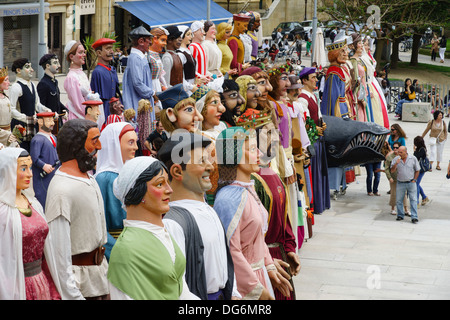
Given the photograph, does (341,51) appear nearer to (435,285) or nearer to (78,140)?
(435,285)

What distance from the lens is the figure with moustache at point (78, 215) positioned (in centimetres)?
618

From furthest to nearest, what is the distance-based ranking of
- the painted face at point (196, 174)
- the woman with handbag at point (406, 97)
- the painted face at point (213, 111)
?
the woman with handbag at point (406, 97)
the painted face at point (213, 111)
the painted face at point (196, 174)

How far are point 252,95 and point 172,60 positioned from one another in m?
3.49

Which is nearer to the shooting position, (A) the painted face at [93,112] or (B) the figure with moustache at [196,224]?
(B) the figure with moustache at [196,224]

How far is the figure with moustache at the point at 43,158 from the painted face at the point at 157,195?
4629 mm

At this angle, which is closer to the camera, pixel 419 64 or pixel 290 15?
pixel 419 64

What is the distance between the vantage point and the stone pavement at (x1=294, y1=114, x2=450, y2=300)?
997cm

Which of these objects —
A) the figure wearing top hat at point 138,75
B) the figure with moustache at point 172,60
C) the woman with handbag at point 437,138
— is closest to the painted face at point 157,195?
the figure wearing top hat at point 138,75

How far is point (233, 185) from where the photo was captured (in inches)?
260

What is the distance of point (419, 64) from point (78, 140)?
39.0 metres

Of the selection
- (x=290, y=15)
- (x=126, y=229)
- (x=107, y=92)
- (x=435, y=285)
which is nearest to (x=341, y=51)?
(x=107, y=92)

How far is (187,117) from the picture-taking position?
8156mm

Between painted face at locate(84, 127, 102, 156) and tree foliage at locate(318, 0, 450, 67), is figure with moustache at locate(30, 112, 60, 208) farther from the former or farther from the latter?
tree foliage at locate(318, 0, 450, 67)

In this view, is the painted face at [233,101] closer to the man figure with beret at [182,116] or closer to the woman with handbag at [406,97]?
the man figure with beret at [182,116]
